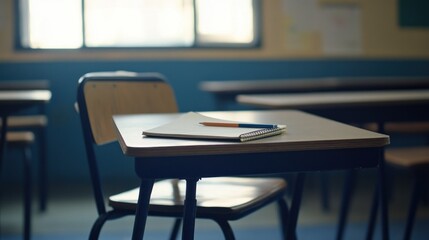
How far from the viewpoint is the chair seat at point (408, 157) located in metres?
2.22

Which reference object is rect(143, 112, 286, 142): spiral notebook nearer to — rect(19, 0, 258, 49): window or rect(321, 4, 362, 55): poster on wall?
rect(19, 0, 258, 49): window

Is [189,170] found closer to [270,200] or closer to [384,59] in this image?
[270,200]

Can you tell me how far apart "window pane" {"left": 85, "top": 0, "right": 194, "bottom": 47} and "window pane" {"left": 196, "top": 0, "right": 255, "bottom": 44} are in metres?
0.09

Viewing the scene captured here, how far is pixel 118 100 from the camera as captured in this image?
189 cm

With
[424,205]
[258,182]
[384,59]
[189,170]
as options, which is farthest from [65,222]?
[384,59]

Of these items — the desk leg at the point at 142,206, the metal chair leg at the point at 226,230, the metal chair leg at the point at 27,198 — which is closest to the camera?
the desk leg at the point at 142,206

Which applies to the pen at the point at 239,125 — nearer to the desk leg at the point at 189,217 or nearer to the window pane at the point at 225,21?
the desk leg at the point at 189,217

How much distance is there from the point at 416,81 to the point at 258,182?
7.90ft

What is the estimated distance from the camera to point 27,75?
172 inches

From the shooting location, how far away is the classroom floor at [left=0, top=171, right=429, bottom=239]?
3002 mm

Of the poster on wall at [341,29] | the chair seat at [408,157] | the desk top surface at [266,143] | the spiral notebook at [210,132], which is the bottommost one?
the chair seat at [408,157]

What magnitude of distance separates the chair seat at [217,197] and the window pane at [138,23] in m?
2.74

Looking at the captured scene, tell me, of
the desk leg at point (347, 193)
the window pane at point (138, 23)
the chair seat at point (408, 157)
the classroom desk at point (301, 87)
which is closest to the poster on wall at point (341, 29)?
the classroom desk at point (301, 87)

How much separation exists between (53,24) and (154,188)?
2963mm
